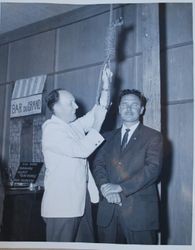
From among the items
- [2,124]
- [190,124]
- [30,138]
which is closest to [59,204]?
[30,138]

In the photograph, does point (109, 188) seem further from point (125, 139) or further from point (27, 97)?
point (27, 97)

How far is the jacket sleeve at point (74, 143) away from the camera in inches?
39.4

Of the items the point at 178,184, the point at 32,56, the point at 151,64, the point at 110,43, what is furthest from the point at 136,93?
the point at 32,56

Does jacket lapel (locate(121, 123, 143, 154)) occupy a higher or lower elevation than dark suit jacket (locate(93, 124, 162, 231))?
higher

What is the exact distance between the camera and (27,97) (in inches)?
45.8

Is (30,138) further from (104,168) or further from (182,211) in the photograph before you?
(182,211)

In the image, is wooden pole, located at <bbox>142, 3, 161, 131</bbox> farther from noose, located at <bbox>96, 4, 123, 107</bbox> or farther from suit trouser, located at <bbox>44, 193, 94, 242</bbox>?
suit trouser, located at <bbox>44, 193, 94, 242</bbox>

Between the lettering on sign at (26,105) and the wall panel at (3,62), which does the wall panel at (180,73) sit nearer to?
the lettering on sign at (26,105)

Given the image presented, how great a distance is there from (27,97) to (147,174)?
0.53 meters

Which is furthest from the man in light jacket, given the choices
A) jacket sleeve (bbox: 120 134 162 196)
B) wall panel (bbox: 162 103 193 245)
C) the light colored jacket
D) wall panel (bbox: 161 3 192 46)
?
wall panel (bbox: 161 3 192 46)

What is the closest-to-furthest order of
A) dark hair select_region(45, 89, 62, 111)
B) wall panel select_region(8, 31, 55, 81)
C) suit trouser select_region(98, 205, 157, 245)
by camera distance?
suit trouser select_region(98, 205, 157, 245)
dark hair select_region(45, 89, 62, 111)
wall panel select_region(8, 31, 55, 81)

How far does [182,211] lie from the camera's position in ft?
3.23

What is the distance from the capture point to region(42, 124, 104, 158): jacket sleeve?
1.00 m

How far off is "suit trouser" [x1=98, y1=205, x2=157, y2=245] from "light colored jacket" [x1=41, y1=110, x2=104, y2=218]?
87mm
